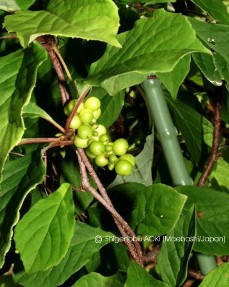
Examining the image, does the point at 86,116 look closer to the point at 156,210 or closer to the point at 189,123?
the point at 156,210

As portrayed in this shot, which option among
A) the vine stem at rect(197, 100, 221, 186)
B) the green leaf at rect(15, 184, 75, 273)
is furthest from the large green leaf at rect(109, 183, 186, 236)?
the vine stem at rect(197, 100, 221, 186)

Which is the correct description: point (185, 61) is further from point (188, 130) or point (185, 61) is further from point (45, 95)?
point (188, 130)

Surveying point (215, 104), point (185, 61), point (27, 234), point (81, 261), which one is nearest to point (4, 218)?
point (27, 234)

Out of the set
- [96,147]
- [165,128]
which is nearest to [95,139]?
[96,147]

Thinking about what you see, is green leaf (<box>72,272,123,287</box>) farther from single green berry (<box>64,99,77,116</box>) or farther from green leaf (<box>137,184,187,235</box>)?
single green berry (<box>64,99,77,116</box>)

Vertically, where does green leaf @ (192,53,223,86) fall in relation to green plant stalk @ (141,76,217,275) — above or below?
above

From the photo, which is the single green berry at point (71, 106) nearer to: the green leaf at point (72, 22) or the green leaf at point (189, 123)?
the green leaf at point (72, 22)

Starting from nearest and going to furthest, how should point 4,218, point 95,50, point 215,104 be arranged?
point 4,218, point 95,50, point 215,104
